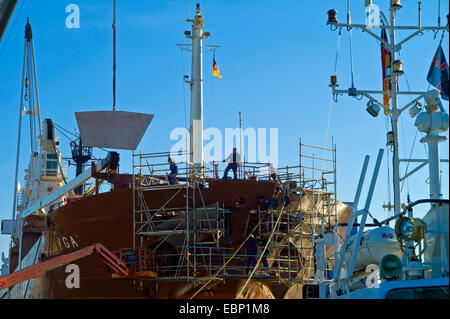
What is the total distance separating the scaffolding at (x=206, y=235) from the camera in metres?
24.7

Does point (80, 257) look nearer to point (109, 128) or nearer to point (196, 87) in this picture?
point (109, 128)

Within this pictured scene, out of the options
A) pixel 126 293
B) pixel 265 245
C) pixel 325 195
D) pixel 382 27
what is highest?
pixel 382 27

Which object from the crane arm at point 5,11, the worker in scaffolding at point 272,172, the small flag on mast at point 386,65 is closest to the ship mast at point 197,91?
the worker in scaffolding at point 272,172

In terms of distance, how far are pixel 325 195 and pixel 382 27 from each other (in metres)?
8.44

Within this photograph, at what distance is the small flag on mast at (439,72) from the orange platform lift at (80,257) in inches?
Answer: 439

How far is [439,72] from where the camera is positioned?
2150cm

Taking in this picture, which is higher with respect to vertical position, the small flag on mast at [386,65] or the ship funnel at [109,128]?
the small flag on mast at [386,65]

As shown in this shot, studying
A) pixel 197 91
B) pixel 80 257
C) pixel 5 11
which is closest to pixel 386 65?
pixel 197 91

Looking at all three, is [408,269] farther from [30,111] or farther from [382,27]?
[30,111]

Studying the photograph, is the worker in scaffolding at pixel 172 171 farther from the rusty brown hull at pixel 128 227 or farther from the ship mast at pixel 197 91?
the ship mast at pixel 197 91
